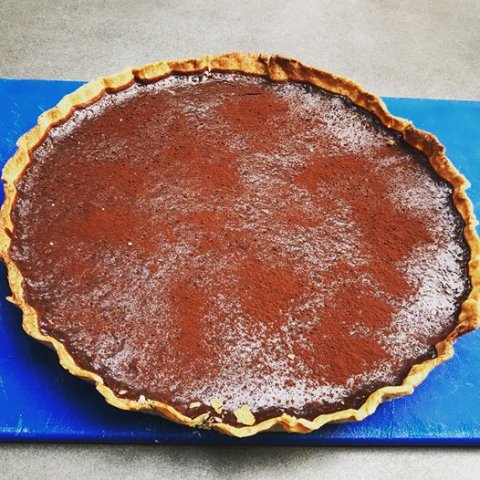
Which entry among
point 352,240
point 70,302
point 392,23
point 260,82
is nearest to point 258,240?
point 352,240

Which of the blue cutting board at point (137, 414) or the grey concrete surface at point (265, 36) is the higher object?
the grey concrete surface at point (265, 36)

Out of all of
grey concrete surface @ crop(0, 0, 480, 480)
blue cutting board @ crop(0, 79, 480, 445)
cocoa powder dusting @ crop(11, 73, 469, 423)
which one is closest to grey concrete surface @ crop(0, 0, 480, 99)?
grey concrete surface @ crop(0, 0, 480, 480)

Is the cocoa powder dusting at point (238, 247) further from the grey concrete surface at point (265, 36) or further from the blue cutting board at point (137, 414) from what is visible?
the grey concrete surface at point (265, 36)

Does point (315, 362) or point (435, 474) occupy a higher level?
point (315, 362)

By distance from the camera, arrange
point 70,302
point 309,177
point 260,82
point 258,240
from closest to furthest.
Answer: point 70,302 < point 258,240 < point 309,177 < point 260,82

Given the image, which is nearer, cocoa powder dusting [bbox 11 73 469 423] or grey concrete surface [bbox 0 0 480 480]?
cocoa powder dusting [bbox 11 73 469 423]

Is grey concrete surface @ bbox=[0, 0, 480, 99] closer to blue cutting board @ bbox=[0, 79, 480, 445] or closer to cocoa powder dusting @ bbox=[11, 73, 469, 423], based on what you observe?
cocoa powder dusting @ bbox=[11, 73, 469, 423]

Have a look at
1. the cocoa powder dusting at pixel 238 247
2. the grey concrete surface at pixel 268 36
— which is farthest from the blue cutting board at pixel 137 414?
the grey concrete surface at pixel 268 36

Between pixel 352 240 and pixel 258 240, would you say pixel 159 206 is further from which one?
pixel 352 240

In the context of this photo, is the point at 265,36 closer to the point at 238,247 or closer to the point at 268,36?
the point at 268,36
